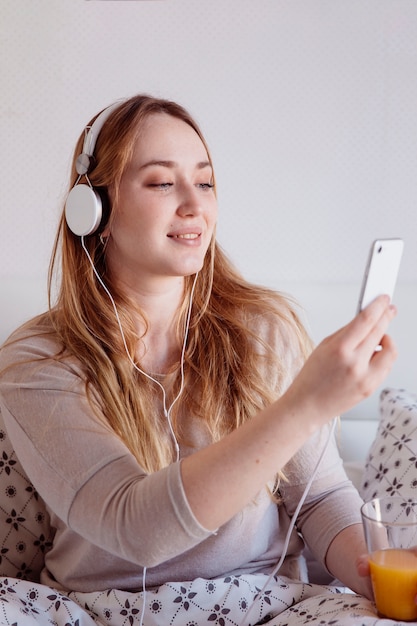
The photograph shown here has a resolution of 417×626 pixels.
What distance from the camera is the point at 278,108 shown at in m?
1.90

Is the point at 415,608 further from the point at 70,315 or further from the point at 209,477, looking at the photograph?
the point at 70,315

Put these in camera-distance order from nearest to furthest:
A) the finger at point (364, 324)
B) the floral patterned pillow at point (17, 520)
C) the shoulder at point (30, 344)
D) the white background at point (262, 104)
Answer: the finger at point (364, 324), the shoulder at point (30, 344), the floral patterned pillow at point (17, 520), the white background at point (262, 104)

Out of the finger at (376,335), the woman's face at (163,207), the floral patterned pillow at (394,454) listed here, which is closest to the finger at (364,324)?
the finger at (376,335)

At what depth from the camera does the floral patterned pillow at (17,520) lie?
4.85 ft

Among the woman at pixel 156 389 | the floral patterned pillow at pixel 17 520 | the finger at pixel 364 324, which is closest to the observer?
the finger at pixel 364 324

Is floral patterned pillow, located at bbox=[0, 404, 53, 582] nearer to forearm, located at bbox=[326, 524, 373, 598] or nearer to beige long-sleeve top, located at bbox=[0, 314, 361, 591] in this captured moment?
→ beige long-sleeve top, located at bbox=[0, 314, 361, 591]

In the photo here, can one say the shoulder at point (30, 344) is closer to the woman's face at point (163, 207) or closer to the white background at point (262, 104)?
the woman's face at point (163, 207)

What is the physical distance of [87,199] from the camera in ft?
4.39

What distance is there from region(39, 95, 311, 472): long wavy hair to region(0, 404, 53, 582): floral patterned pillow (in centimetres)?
29

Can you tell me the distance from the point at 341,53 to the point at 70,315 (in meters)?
0.93

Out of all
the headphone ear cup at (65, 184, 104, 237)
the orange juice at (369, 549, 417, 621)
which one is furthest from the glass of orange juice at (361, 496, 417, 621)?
the headphone ear cup at (65, 184, 104, 237)

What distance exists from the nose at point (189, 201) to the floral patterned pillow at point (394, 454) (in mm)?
600

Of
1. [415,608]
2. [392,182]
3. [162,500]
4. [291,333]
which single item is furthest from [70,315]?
[392,182]

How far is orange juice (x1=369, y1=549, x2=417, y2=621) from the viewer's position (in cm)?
103
